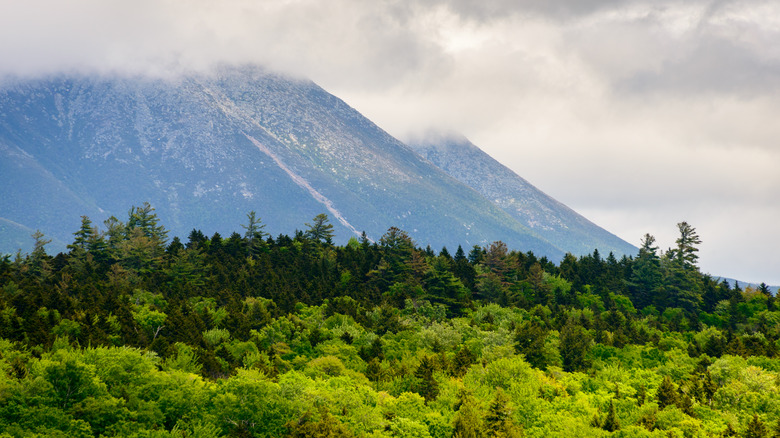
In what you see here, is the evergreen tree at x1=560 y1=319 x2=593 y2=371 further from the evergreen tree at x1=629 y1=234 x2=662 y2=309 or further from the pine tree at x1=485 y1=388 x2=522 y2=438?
the evergreen tree at x1=629 y1=234 x2=662 y2=309

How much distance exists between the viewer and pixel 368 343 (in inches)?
3907

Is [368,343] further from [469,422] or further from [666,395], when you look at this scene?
[666,395]

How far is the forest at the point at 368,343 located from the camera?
6088cm

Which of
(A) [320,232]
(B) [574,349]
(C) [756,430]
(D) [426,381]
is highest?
(A) [320,232]

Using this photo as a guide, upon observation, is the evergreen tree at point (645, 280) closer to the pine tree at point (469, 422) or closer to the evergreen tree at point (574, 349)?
the evergreen tree at point (574, 349)

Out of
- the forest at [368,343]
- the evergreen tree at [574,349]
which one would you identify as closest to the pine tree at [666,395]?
the forest at [368,343]

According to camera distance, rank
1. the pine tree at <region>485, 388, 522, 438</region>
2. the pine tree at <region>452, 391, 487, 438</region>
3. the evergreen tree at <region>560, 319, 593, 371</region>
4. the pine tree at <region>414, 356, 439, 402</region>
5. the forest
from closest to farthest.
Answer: the forest → the pine tree at <region>452, 391, 487, 438</region> → the pine tree at <region>485, 388, 522, 438</region> → the pine tree at <region>414, 356, 439, 402</region> → the evergreen tree at <region>560, 319, 593, 371</region>

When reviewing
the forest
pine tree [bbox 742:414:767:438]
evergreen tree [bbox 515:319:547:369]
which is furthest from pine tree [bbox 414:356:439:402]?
pine tree [bbox 742:414:767:438]

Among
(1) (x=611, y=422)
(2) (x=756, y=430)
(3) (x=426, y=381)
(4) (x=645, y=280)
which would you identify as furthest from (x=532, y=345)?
(4) (x=645, y=280)

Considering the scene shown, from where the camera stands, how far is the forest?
6088 cm

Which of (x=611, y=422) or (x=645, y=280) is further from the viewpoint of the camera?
(x=645, y=280)

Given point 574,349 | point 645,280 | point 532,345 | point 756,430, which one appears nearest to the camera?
point 756,430

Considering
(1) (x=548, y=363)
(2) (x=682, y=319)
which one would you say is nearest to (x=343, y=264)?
(1) (x=548, y=363)

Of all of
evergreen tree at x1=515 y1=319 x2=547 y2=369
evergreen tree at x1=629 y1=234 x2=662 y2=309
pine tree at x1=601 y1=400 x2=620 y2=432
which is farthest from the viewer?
evergreen tree at x1=629 y1=234 x2=662 y2=309
